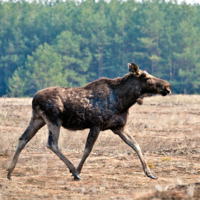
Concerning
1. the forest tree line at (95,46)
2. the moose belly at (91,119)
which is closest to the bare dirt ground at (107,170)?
the moose belly at (91,119)

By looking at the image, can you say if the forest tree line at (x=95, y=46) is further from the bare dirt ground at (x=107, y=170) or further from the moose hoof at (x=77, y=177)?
the moose hoof at (x=77, y=177)

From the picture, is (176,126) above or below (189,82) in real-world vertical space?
above

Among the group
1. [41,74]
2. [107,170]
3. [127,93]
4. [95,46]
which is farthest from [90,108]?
[95,46]

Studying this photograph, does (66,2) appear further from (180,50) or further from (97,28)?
(180,50)

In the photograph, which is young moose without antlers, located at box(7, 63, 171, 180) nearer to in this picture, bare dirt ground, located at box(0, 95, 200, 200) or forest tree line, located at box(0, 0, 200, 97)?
bare dirt ground, located at box(0, 95, 200, 200)

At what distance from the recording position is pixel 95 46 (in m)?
63.4

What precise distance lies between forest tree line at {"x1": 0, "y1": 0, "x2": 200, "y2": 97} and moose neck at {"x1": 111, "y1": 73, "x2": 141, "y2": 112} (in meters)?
43.8

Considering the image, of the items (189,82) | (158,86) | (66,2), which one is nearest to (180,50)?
(189,82)

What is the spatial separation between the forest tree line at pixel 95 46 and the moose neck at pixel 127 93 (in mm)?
43772

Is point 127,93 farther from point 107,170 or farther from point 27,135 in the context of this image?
point 27,135

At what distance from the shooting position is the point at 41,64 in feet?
176

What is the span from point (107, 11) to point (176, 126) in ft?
192

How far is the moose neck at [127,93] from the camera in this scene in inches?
332

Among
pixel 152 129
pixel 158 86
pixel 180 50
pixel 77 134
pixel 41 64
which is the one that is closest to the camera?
pixel 158 86
